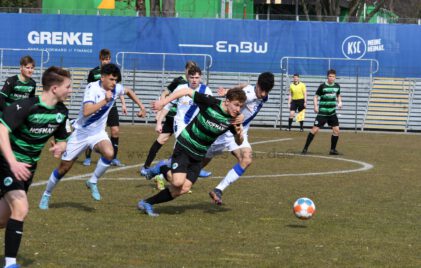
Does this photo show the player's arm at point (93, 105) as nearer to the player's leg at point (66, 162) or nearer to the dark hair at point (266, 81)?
the player's leg at point (66, 162)

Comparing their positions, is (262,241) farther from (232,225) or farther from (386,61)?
(386,61)

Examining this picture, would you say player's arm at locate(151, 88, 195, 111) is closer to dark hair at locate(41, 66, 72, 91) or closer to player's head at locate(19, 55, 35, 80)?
dark hair at locate(41, 66, 72, 91)

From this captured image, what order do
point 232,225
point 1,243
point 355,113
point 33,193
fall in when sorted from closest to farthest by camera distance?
point 1,243 < point 232,225 < point 33,193 < point 355,113

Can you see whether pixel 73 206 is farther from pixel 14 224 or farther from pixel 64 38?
pixel 64 38

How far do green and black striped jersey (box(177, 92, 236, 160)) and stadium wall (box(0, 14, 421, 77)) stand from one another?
80.0 feet

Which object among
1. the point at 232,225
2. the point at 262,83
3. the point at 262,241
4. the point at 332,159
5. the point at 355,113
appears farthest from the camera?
the point at 355,113

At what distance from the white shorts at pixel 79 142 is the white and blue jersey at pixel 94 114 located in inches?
2.9

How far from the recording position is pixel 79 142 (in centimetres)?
1237

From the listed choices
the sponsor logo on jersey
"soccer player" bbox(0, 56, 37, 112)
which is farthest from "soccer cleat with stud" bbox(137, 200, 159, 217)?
the sponsor logo on jersey

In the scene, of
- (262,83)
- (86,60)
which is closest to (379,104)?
(86,60)

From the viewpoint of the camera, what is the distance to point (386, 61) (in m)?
35.8

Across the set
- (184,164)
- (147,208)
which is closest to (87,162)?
(147,208)

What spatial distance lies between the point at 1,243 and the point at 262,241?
2737 mm

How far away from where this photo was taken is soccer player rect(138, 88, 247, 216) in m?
11.1
